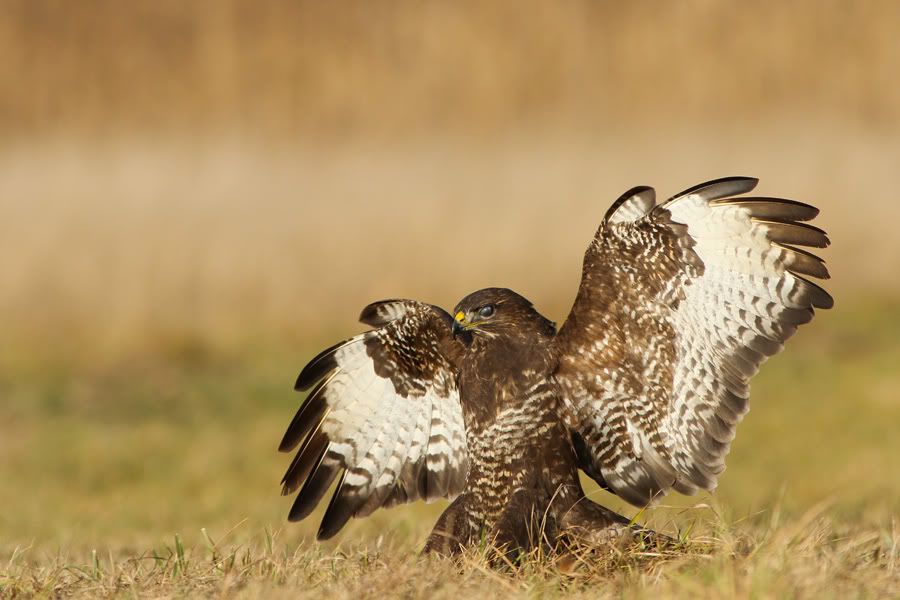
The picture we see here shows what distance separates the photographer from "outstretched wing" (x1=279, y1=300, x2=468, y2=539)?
4.38 metres

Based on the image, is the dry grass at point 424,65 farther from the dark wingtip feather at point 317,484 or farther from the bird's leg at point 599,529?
the bird's leg at point 599,529

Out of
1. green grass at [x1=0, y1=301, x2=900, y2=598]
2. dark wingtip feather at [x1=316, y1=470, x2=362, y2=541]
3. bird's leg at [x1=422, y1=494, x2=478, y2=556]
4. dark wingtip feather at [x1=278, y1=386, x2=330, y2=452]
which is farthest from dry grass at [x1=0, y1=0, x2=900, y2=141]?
bird's leg at [x1=422, y1=494, x2=478, y2=556]

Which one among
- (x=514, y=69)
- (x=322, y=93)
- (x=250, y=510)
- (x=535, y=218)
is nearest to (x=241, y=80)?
(x=322, y=93)

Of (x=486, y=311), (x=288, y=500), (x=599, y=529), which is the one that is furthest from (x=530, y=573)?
(x=288, y=500)

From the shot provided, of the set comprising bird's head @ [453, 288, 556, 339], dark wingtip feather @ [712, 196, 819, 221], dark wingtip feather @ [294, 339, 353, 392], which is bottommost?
dark wingtip feather @ [294, 339, 353, 392]

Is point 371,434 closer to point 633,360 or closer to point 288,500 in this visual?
point 633,360

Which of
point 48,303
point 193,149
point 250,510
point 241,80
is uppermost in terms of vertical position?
point 241,80

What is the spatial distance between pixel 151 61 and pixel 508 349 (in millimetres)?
12929

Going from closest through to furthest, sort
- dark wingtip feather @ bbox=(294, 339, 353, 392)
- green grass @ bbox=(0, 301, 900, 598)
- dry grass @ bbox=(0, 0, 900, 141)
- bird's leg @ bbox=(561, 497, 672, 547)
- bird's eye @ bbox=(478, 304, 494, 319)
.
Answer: green grass @ bbox=(0, 301, 900, 598), bird's leg @ bbox=(561, 497, 672, 547), bird's eye @ bbox=(478, 304, 494, 319), dark wingtip feather @ bbox=(294, 339, 353, 392), dry grass @ bbox=(0, 0, 900, 141)

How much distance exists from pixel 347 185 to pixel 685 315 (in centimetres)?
1089

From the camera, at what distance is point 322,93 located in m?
15.7

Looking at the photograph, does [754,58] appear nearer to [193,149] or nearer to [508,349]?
[193,149]

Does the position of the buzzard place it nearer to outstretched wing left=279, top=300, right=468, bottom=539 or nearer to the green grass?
the green grass

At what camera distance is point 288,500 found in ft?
26.5
